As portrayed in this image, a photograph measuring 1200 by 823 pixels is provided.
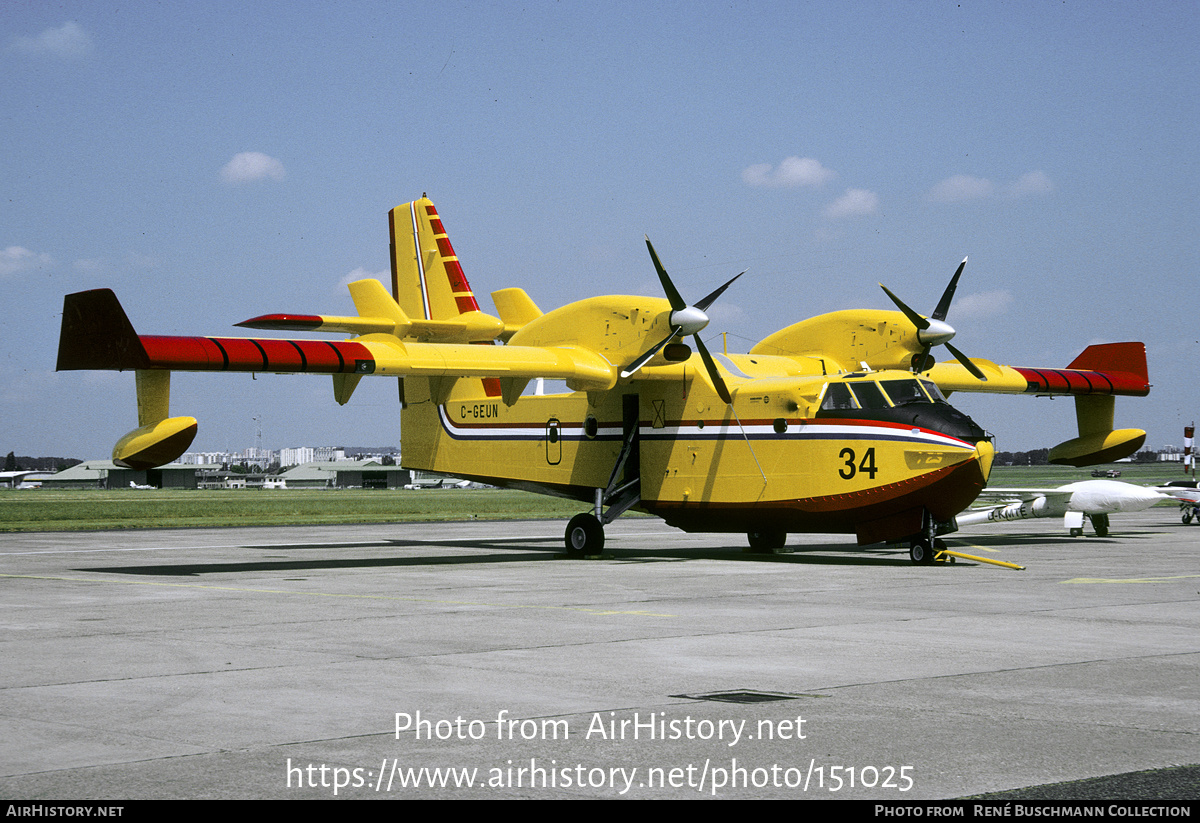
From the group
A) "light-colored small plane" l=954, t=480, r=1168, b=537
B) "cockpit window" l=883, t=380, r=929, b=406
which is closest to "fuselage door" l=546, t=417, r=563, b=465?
"cockpit window" l=883, t=380, r=929, b=406

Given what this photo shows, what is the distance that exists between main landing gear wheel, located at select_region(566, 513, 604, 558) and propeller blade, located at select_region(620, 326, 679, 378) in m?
3.32

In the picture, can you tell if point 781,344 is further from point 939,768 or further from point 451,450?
point 939,768

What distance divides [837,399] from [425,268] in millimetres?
11932

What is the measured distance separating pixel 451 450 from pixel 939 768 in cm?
2244

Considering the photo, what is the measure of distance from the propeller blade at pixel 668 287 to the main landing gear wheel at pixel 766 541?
5.50 m

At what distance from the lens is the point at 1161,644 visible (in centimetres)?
1139

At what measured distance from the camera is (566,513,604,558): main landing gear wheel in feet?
80.0

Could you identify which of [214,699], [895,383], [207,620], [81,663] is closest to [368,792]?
[214,699]

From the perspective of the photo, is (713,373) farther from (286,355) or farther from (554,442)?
(286,355)

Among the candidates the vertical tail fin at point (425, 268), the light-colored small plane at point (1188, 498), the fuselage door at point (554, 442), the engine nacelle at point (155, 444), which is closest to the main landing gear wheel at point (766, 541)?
the fuselage door at point (554, 442)

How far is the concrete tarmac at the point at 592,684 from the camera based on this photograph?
642 centimetres

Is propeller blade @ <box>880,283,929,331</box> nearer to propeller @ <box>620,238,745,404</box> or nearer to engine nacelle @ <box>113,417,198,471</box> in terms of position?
propeller @ <box>620,238,745,404</box>

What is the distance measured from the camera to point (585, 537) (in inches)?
963

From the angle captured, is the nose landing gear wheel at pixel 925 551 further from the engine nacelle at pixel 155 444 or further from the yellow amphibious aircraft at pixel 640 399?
the engine nacelle at pixel 155 444
